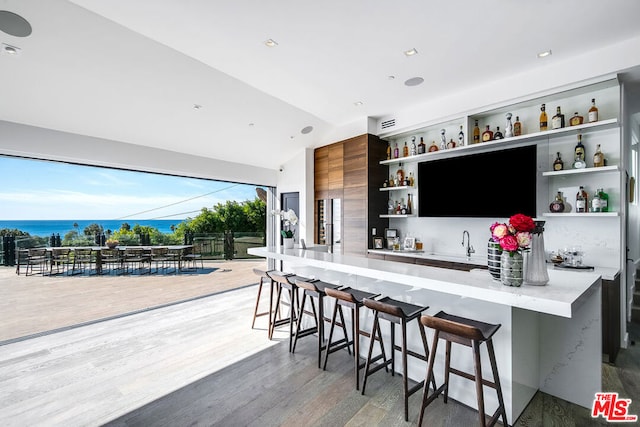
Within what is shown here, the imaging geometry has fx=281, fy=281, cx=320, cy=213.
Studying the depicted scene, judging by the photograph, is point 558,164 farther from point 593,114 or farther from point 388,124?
point 388,124

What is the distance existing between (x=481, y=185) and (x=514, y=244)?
2420 millimetres

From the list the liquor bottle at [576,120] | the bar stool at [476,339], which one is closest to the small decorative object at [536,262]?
the bar stool at [476,339]

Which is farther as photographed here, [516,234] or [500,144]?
[500,144]

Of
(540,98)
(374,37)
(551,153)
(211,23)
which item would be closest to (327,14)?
(374,37)

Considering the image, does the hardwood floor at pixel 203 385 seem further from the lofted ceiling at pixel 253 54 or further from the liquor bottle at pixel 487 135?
the lofted ceiling at pixel 253 54

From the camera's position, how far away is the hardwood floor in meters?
1.99

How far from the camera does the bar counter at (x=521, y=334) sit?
1.85 m

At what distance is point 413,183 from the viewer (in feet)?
15.3

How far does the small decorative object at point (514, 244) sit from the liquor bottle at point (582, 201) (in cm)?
199

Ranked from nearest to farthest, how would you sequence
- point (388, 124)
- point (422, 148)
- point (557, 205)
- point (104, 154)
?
point (557, 205) < point (104, 154) < point (422, 148) < point (388, 124)

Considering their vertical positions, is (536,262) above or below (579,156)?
below

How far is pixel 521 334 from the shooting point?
1975mm

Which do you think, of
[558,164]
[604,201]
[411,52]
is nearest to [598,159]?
[558,164]

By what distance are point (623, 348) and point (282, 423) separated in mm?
3579
